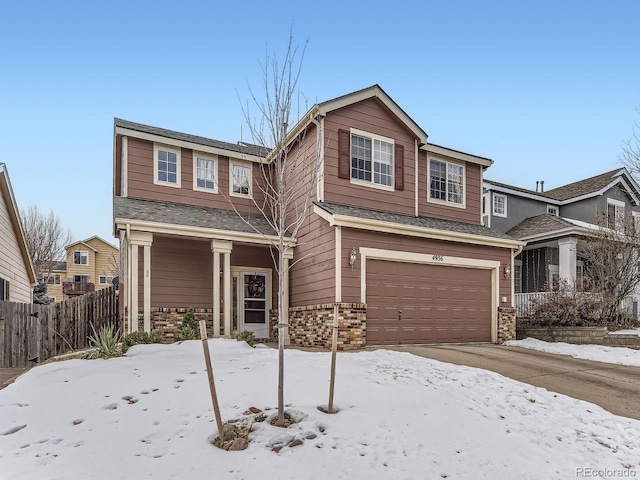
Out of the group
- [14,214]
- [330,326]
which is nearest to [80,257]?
[14,214]

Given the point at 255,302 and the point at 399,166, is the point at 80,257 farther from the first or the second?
the point at 399,166

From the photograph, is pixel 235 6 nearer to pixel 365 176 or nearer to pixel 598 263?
pixel 365 176

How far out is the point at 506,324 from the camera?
12570 mm

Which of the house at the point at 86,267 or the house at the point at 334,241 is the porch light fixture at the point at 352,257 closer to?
the house at the point at 334,241

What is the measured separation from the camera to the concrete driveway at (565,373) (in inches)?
246

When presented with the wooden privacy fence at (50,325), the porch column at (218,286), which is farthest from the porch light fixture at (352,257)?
the wooden privacy fence at (50,325)

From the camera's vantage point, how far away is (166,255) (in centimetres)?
1195

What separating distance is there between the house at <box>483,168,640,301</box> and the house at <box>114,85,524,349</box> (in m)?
4.83

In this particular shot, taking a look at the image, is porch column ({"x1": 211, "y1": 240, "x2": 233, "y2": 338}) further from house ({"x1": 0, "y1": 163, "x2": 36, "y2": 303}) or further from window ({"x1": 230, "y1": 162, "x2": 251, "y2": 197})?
house ({"x1": 0, "y1": 163, "x2": 36, "y2": 303})

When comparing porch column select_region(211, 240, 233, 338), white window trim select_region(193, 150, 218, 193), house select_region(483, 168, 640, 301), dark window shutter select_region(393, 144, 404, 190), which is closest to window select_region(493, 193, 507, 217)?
house select_region(483, 168, 640, 301)

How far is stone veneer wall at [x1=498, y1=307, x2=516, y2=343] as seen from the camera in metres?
12.4

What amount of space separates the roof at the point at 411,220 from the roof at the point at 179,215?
2.18 meters

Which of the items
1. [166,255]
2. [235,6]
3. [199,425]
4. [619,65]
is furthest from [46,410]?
[619,65]

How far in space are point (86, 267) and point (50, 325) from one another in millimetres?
29505
